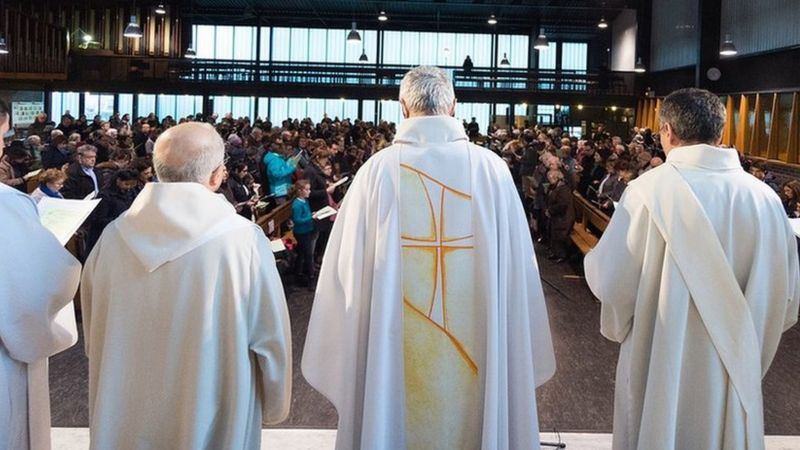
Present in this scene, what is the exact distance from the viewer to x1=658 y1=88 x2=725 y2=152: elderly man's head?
288 cm

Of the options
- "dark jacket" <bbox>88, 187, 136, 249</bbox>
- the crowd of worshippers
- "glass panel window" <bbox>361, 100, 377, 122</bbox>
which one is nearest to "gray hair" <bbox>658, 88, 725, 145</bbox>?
the crowd of worshippers

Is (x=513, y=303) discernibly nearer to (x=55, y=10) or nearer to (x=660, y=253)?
(x=660, y=253)

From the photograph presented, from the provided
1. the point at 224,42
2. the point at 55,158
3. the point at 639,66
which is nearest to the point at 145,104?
the point at 224,42

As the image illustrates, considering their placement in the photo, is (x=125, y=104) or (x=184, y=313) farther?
(x=125, y=104)

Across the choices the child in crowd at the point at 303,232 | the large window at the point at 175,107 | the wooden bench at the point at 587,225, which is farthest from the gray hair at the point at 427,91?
the large window at the point at 175,107

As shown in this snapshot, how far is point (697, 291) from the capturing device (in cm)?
283

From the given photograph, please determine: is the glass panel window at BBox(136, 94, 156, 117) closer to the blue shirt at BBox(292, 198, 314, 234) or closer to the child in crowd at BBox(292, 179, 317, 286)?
the child in crowd at BBox(292, 179, 317, 286)

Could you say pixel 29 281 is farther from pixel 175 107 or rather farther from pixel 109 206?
pixel 175 107

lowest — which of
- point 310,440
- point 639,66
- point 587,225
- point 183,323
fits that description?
point 310,440

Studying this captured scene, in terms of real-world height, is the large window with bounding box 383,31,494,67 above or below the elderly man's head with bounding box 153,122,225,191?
above

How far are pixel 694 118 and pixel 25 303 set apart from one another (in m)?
2.10

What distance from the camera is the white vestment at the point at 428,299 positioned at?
2912mm

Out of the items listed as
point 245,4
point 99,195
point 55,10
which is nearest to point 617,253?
point 99,195

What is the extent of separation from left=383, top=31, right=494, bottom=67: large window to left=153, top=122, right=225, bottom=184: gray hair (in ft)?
95.2
